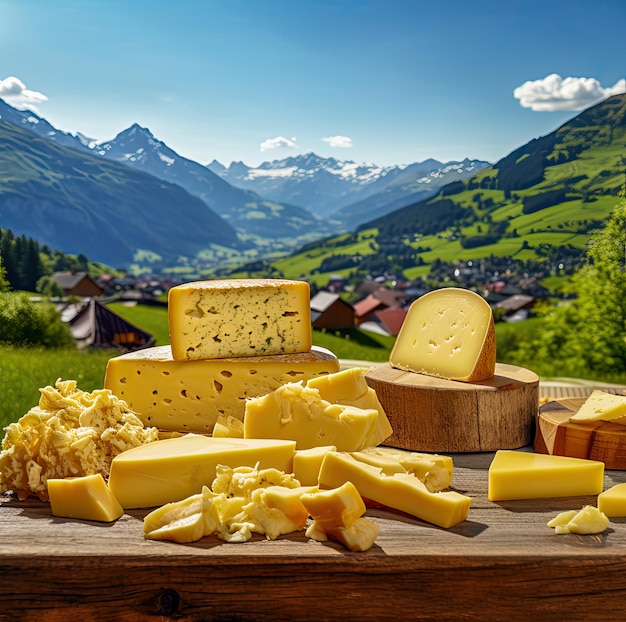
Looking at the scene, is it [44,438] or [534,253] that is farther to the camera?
[534,253]

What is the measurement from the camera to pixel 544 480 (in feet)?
7.26

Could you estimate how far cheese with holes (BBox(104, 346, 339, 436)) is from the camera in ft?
10.3

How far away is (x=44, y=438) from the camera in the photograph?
226 centimetres

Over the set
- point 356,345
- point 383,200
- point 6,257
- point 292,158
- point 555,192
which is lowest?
point 356,345

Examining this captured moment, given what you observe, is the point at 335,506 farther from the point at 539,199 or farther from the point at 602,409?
the point at 539,199

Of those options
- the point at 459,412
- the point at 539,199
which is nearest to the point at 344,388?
the point at 459,412

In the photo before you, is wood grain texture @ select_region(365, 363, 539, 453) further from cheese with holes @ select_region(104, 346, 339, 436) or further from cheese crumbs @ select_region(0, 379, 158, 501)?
cheese crumbs @ select_region(0, 379, 158, 501)

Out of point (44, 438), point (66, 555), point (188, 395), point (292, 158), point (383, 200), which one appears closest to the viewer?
point (66, 555)

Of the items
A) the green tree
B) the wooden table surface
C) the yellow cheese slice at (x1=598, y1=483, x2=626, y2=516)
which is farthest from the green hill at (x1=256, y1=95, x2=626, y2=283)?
the wooden table surface

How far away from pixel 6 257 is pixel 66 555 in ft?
16.5

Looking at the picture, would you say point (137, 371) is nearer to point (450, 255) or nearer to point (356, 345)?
point (356, 345)

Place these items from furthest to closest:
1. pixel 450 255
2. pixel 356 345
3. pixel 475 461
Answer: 1. pixel 450 255
2. pixel 356 345
3. pixel 475 461

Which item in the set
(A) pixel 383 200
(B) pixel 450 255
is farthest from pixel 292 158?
(B) pixel 450 255

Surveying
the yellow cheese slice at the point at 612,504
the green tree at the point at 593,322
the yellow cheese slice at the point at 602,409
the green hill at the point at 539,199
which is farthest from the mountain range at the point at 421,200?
the yellow cheese slice at the point at 612,504
